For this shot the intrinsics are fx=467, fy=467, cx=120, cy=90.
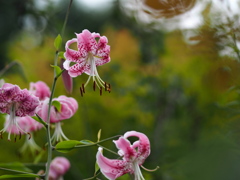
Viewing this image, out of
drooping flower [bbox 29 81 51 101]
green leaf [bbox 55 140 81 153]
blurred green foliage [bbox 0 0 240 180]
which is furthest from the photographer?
blurred green foliage [bbox 0 0 240 180]

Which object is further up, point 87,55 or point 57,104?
point 87,55

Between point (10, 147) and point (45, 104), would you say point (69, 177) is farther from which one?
point (45, 104)

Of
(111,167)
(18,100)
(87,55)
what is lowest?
(111,167)

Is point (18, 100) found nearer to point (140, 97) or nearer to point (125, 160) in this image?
point (125, 160)

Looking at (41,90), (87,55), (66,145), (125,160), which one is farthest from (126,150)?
(41,90)

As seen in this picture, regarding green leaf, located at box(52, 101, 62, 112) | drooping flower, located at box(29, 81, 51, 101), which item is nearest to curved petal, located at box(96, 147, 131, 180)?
green leaf, located at box(52, 101, 62, 112)

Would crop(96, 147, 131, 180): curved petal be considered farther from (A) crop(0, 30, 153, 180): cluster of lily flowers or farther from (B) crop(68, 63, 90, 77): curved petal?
(B) crop(68, 63, 90, 77): curved petal

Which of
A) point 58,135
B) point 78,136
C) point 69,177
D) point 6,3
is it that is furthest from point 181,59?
point 58,135
